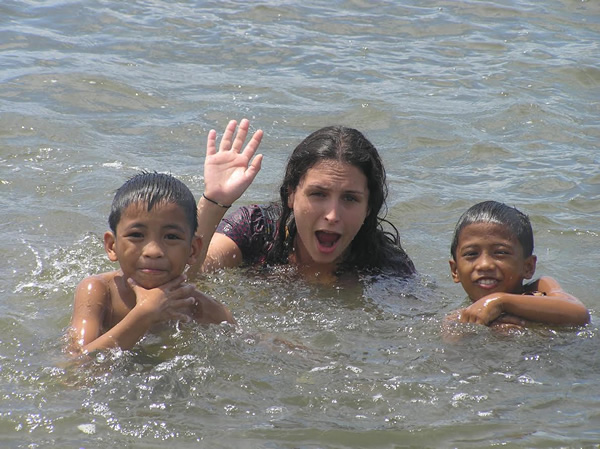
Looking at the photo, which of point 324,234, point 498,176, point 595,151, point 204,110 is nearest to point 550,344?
point 324,234

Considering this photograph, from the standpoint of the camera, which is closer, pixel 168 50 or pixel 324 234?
pixel 324 234

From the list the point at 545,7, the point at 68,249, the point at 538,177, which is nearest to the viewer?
the point at 68,249

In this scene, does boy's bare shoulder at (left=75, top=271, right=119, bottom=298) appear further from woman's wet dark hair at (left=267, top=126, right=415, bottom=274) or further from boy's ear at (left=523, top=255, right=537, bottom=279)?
boy's ear at (left=523, top=255, right=537, bottom=279)

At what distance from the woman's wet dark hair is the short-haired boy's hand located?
1.34 meters

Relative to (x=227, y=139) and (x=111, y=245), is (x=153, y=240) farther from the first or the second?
(x=227, y=139)

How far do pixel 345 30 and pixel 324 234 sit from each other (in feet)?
22.0

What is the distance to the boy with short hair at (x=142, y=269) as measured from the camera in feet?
14.7

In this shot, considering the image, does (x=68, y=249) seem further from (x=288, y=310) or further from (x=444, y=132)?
(x=444, y=132)

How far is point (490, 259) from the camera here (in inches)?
209

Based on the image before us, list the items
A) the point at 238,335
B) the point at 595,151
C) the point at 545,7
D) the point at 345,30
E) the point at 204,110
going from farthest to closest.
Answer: the point at 545,7 < the point at 345,30 < the point at 204,110 < the point at 595,151 < the point at 238,335

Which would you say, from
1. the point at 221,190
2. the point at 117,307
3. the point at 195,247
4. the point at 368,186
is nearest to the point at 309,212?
the point at 368,186

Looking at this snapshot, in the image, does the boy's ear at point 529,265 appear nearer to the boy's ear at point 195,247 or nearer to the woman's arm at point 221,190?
the woman's arm at point 221,190

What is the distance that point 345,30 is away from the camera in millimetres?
11805

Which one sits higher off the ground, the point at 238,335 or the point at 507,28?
the point at 507,28
